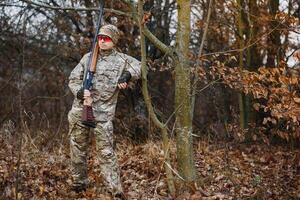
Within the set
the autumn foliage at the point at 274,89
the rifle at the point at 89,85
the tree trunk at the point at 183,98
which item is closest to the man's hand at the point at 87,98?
the rifle at the point at 89,85

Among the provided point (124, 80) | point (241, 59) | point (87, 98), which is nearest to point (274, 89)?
point (124, 80)

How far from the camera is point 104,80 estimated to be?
22.0 ft

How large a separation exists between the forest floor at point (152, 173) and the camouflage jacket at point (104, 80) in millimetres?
1030

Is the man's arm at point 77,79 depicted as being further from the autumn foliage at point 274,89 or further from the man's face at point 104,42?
the autumn foliage at point 274,89

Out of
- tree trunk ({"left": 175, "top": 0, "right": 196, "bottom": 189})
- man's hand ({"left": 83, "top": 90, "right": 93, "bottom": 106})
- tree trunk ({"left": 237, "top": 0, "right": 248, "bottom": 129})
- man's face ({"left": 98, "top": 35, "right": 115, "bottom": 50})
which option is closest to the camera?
man's hand ({"left": 83, "top": 90, "right": 93, "bottom": 106})

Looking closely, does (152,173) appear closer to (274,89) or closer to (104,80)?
(104,80)

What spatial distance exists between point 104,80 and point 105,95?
0.19m

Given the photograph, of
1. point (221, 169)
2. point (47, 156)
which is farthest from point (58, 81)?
point (221, 169)

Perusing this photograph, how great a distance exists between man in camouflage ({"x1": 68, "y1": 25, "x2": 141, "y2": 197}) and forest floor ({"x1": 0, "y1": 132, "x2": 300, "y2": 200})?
45 centimetres

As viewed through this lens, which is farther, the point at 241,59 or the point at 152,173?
the point at 241,59

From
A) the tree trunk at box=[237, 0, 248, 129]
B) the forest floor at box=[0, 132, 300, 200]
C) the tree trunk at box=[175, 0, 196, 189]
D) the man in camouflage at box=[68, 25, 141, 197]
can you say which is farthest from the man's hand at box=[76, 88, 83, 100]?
the tree trunk at box=[237, 0, 248, 129]

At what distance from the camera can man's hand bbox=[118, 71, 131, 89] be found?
6.49 meters

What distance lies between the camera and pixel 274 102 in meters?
7.32

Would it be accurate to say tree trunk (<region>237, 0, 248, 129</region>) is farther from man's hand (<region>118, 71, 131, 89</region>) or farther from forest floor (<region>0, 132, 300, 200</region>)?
man's hand (<region>118, 71, 131, 89</region>)
